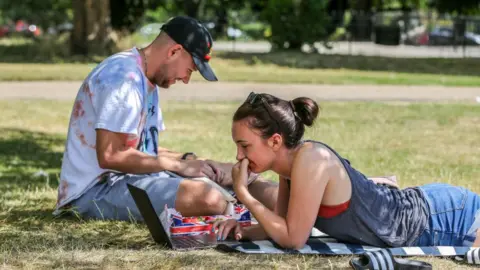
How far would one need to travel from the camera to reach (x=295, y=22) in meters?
25.3

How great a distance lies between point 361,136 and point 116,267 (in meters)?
6.38

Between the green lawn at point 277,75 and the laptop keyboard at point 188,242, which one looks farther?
the green lawn at point 277,75

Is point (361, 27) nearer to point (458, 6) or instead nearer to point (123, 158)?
point (458, 6)

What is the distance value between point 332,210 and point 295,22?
20949mm

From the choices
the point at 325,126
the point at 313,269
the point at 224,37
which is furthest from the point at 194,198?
the point at 224,37

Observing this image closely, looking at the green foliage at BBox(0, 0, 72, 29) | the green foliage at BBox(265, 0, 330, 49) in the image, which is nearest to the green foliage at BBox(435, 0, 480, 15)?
the green foliage at BBox(265, 0, 330, 49)

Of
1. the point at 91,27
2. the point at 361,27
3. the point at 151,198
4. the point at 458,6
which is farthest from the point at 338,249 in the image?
the point at 458,6

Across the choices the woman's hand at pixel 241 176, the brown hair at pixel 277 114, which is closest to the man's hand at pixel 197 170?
the woman's hand at pixel 241 176

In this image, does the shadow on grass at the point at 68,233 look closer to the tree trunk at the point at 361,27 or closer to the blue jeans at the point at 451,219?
the blue jeans at the point at 451,219

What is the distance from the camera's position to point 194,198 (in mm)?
5297

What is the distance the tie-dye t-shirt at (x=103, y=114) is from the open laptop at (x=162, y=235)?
501mm

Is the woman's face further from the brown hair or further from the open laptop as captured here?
the open laptop

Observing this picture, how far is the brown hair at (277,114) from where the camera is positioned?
176 inches

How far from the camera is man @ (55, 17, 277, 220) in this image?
5285mm
